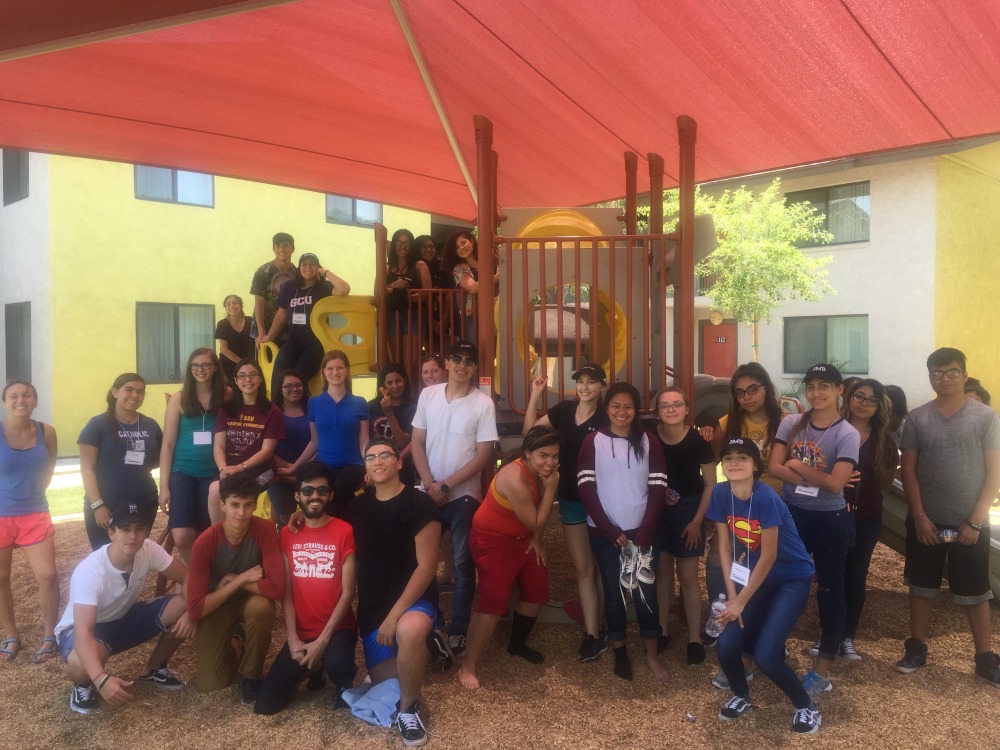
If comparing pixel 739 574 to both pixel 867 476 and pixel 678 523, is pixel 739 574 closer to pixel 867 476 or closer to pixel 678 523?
pixel 678 523

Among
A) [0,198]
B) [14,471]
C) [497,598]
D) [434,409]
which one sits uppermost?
[0,198]

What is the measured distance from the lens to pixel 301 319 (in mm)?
5984

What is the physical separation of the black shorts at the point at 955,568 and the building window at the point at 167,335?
39.5 ft

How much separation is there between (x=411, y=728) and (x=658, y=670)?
1.41m

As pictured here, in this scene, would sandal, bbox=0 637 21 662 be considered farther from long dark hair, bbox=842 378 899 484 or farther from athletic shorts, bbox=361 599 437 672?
long dark hair, bbox=842 378 899 484

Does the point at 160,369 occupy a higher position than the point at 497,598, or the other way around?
the point at 160,369

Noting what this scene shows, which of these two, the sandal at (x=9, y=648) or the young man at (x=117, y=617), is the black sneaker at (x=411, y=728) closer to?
the young man at (x=117, y=617)

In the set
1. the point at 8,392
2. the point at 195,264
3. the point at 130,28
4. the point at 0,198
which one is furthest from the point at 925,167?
the point at 0,198

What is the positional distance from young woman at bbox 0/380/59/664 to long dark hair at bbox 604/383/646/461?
10.8ft

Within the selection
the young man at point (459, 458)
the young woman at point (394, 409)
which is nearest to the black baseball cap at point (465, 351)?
the young man at point (459, 458)

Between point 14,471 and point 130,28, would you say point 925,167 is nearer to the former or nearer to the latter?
point 130,28

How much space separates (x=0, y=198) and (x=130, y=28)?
1130cm

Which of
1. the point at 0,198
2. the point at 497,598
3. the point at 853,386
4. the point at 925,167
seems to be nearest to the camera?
the point at 497,598

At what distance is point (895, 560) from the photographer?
6270mm
